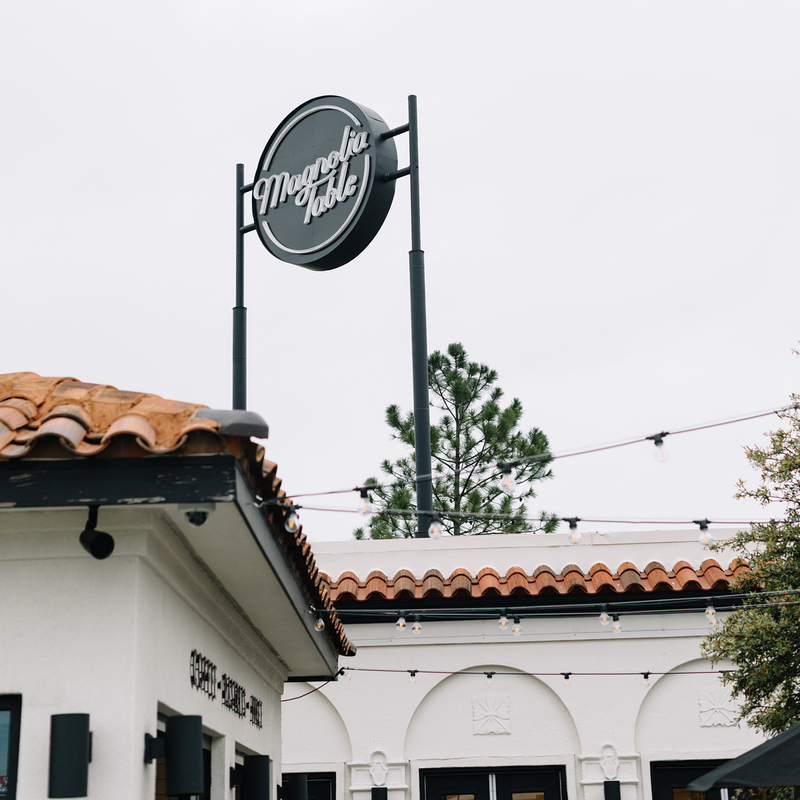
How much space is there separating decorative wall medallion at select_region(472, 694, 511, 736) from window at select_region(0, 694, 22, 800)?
23.7ft

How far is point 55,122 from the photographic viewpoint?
1557 centimetres

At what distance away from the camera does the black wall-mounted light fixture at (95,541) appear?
4.06 m

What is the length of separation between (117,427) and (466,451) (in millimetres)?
Result: 21225

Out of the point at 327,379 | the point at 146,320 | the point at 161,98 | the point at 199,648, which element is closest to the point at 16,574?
the point at 199,648

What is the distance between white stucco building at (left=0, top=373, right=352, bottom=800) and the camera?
3834 millimetres

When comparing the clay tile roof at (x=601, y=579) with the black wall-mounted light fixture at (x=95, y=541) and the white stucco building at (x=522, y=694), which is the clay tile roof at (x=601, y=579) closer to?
the white stucco building at (x=522, y=694)

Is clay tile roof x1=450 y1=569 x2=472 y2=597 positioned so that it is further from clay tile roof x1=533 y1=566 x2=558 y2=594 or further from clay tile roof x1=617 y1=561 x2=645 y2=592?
clay tile roof x1=617 y1=561 x2=645 y2=592

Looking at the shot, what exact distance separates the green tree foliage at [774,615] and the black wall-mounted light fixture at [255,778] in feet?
11.1

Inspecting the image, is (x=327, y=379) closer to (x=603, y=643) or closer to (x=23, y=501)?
(x=603, y=643)

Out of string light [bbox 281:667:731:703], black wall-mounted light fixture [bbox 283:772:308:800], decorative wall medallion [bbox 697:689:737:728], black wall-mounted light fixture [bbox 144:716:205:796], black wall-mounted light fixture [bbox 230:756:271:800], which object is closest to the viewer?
black wall-mounted light fixture [bbox 144:716:205:796]

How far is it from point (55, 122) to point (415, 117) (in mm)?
6410

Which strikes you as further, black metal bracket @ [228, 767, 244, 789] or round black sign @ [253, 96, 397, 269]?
round black sign @ [253, 96, 397, 269]

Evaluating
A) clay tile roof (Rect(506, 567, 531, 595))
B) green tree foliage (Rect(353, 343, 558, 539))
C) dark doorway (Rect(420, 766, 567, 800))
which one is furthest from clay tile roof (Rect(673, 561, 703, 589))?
green tree foliage (Rect(353, 343, 558, 539))

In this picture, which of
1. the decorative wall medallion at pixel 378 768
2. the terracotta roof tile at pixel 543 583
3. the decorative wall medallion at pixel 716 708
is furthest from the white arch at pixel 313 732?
→ the decorative wall medallion at pixel 716 708
